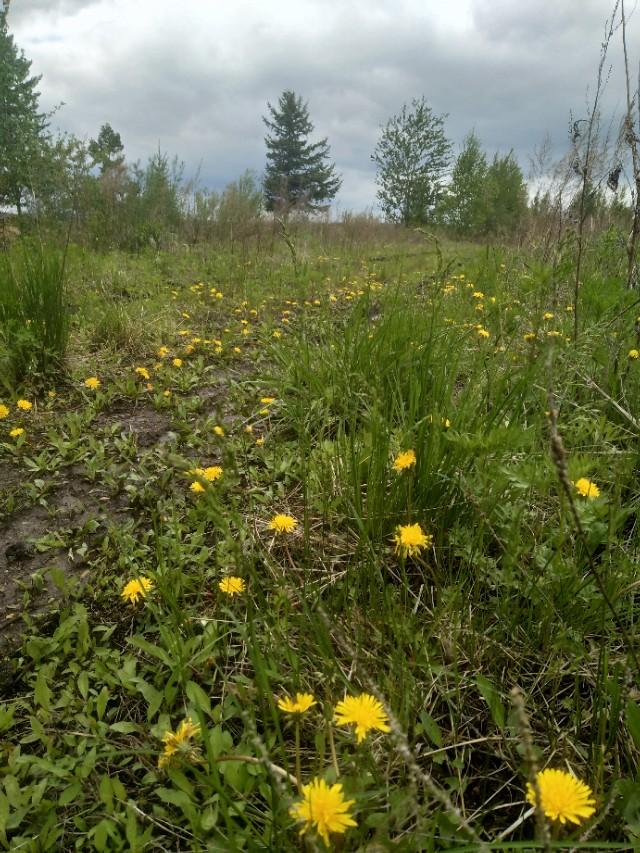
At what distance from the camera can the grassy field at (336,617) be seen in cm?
83

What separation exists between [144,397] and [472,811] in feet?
7.75

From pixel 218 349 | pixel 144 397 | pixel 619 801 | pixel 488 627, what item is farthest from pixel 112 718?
pixel 218 349

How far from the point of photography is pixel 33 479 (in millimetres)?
1941

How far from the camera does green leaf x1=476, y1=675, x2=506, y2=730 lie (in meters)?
0.97

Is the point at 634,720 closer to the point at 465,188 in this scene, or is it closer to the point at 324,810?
the point at 324,810

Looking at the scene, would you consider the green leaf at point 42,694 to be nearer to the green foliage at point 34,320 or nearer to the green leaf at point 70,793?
the green leaf at point 70,793

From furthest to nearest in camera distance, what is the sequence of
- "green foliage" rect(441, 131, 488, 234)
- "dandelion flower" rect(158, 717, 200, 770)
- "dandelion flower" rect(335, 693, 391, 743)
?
"green foliage" rect(441, 131, 488, 234) < "dandelion flower" rect(158, 717, 200, 770) < "dandelion flower" rect(335, 693, 391, 743)

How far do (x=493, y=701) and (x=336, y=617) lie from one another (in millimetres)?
392

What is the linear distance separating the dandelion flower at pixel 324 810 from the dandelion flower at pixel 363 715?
92mm

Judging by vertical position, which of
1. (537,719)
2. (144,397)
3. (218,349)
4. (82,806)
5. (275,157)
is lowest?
(82,806)

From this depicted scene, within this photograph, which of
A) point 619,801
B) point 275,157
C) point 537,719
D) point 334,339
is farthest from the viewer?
point 275,157

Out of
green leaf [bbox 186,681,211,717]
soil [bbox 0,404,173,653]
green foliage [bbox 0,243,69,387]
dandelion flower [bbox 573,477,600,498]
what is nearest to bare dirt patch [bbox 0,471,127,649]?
soil [bbox 0,404,173,653]

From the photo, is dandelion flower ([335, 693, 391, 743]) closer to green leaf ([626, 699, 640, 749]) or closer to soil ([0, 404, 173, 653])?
green leaf ([626, 699, 640, 749])

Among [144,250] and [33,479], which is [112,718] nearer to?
[33,479]
